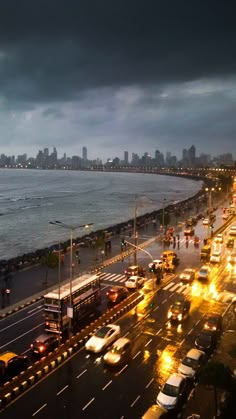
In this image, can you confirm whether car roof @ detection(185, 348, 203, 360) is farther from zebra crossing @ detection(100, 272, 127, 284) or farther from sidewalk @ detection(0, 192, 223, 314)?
zebra crossing @ detection(100, 272, 127, 284)

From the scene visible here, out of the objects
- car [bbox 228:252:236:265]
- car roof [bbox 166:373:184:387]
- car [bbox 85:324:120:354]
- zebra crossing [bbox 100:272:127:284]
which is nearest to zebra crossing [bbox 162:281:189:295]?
zebra crossing [bbox 100:272:127:284]

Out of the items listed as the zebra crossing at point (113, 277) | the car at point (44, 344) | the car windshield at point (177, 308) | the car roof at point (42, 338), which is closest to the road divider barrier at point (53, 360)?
the car at point (44, 344)

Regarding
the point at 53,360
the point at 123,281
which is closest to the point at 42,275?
the point at 123,281

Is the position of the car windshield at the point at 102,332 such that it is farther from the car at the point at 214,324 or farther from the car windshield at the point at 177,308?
the car at the point at 214,324

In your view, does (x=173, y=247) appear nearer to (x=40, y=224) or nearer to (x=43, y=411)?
(x=43, y=411)

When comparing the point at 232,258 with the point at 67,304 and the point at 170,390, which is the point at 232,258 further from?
the point at 170,390
